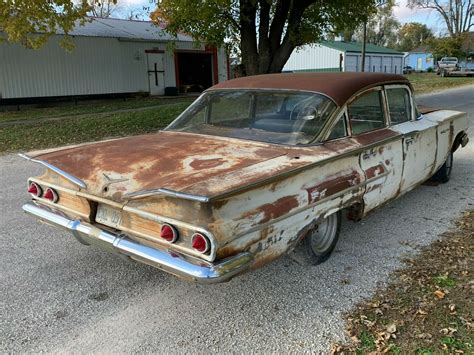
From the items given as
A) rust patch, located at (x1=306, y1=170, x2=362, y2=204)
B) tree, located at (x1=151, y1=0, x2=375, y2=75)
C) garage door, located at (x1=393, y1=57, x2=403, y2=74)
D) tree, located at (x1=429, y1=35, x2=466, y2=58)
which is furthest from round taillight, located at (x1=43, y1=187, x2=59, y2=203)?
tree, located at (x1=429, y1=35, x2=466, y2=58)

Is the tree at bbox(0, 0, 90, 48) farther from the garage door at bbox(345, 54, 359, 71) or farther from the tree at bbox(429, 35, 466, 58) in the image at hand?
the tree at bbox(429, 35, 466, 58)

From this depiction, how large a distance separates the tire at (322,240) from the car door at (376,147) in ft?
1.14

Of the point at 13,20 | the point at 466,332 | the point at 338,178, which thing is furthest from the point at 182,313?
the point at 13,20

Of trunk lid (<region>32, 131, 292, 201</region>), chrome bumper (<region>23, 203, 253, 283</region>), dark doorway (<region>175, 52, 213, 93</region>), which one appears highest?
dark doorway (<region>175, 52, 213, 93</region>)

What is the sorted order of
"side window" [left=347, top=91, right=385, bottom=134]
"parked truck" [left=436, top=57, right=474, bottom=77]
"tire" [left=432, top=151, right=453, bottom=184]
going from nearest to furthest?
"side window" [left=347, top=91, right=385, bottom=134]
"tire" [left=432, top=151, right=453, bottom=184]
"parked truck" [left=436, top=57, right=474, bottom=77]

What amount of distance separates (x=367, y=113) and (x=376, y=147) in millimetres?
438

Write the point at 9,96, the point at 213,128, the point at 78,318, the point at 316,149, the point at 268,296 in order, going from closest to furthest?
the point at 78,318 → the point at 268,296 → the point at 316,149 → the point at 213,128 → the point at 9,96

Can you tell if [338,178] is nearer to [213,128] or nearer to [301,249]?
[301,249]

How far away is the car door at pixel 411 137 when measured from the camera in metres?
4.71

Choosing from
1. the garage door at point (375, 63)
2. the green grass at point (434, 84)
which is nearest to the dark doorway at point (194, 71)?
the green grass at point (434, 84)

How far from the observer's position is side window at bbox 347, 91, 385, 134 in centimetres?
419

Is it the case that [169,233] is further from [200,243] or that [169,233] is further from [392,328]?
[392,328]

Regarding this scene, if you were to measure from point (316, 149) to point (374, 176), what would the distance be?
2.43ft

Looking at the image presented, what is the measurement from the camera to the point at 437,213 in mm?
5250
